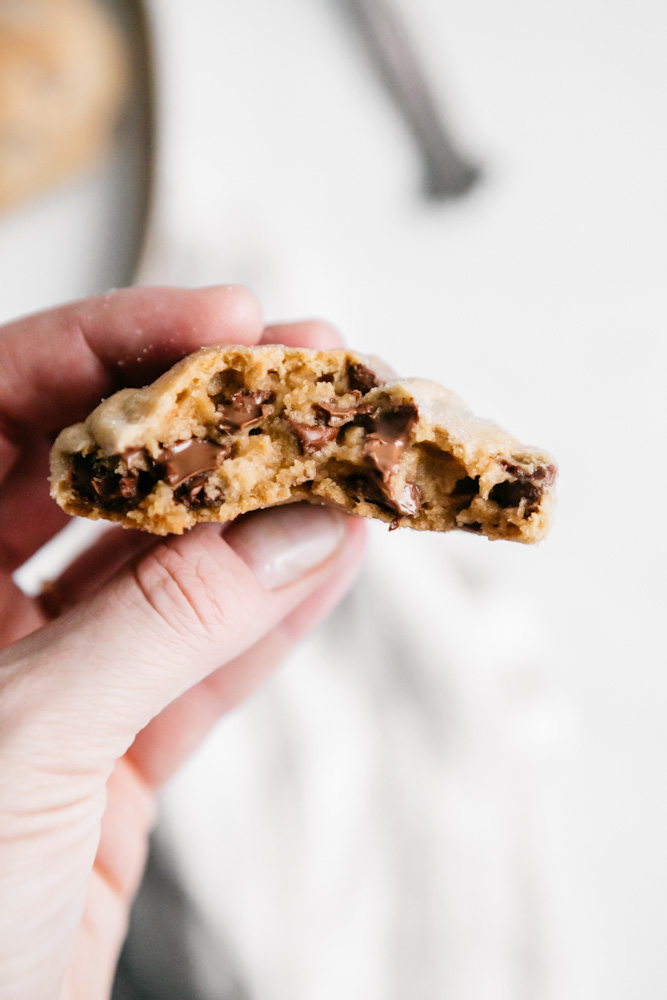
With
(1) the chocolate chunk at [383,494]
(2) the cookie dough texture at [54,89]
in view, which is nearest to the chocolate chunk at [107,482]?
(1) the chocolate chunk at [383,494]

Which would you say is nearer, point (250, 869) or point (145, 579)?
Answer: point (145, 579)

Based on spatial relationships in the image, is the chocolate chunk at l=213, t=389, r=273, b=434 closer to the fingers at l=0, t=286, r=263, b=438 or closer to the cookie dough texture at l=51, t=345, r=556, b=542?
the cookie dough texture at l=51, t=345, r=556, b=542

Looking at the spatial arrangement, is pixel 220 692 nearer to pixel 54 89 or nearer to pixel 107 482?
pixel 107 482

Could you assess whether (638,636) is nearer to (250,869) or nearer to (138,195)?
(250,869)

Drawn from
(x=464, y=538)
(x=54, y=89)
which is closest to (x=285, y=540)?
(x=464, y=538)

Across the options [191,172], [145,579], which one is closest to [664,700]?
[145,579]
